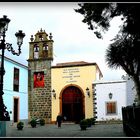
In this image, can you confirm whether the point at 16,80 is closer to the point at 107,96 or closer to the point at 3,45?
the point at 107,96

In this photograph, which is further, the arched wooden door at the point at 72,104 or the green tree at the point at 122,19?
the arched wooden door at the point at 72,104

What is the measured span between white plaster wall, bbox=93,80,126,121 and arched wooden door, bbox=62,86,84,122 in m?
1.65

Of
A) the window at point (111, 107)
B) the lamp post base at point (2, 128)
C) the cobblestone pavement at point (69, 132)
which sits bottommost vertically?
the cobblestone pavement at point (69, 132)

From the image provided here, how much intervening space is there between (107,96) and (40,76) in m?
5.85

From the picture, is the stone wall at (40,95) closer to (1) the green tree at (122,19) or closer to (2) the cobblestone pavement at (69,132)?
(2) the cobblestone pavement at (69,132)

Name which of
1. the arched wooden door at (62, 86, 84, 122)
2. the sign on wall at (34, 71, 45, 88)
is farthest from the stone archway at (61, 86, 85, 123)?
the sign on wall at (34, 71, 45, 88)

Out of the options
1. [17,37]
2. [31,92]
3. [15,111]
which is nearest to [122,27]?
[17,37]

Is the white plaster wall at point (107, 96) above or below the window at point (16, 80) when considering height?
below

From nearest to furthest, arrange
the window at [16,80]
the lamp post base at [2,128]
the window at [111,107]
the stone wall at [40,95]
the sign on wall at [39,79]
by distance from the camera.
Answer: the lamp post base at [2,128]
the window at [111,107]
the window at [16,80]
the stone wall at [40,95]
the sign on wall at [39,79]

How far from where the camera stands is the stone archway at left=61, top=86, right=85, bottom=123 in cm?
2346

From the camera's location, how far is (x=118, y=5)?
24.5ft

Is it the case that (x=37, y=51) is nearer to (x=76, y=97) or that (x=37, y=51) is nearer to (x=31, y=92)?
(x=31, y=92)

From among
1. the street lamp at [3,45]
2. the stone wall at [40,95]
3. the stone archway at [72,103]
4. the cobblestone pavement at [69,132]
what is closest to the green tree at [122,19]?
the street lamp at [3,45]

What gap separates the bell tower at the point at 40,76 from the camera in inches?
955
